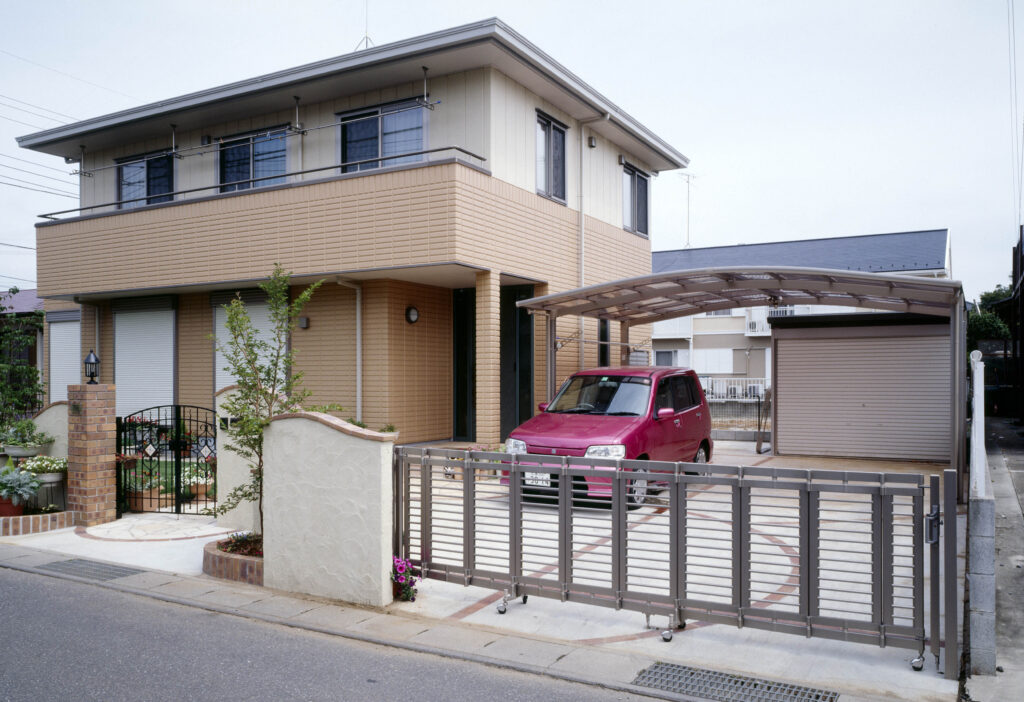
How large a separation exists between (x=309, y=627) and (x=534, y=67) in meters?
9.80

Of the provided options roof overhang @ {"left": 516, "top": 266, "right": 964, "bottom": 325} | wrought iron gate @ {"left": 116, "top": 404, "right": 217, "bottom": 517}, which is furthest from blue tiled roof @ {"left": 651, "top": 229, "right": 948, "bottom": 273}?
wrought iron gate @ {"left": 116, "top": 404, "right": 217, "bottom": 517}

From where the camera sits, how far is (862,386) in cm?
1355

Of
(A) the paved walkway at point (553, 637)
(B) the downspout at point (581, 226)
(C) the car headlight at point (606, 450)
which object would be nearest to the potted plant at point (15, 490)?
(A) the paved walkway at point (553, 637)

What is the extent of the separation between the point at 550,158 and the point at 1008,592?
34.2 feet

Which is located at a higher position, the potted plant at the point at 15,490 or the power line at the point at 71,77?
the power line at the point at 71,77

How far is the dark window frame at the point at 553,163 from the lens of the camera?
14133 mm

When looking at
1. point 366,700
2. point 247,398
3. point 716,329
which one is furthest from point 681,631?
point 716,329

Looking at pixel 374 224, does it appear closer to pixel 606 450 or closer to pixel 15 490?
pixel 606 450

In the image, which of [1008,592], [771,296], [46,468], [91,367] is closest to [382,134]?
[91,367]

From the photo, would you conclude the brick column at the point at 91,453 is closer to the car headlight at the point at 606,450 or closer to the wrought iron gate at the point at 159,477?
the wrought iron gate at the point at 159,477

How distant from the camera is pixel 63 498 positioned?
9078 mm

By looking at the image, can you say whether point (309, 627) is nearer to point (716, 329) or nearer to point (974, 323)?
point (716, 329)

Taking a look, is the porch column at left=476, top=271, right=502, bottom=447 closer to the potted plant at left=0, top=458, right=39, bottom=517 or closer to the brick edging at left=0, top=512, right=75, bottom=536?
the brick edging at left=0, top=512, right=75, bottom=536

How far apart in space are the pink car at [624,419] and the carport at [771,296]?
1.47 metres
